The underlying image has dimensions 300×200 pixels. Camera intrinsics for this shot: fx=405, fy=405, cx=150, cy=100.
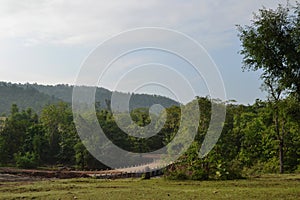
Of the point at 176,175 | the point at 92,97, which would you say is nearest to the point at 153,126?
the point at 92,97

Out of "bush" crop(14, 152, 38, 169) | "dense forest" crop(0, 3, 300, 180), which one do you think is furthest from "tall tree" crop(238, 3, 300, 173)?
"bush" crop(14, 152, 38, 169)

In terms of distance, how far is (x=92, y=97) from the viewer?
2514cm

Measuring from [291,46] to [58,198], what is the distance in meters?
9.70

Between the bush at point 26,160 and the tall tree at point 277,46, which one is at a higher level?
the tall tree at point 277,46

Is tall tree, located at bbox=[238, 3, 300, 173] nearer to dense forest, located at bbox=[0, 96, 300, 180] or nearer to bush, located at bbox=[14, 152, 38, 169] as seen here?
dense forest, located at bbox=[0, 96, 300, 180]

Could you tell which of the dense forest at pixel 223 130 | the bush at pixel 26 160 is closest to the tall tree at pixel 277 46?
the dense forest at pixel 223 130

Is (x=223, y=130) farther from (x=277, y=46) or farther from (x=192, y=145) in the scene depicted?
(x=277, y=46)

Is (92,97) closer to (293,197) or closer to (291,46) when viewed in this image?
(291,46)

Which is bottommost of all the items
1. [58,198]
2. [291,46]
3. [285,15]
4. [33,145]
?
[58,198]

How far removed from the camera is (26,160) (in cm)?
3800

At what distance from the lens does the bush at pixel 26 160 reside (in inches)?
1479

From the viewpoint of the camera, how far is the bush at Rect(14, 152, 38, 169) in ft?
123

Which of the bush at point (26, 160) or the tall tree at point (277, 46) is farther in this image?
the bush at point (26, 160)

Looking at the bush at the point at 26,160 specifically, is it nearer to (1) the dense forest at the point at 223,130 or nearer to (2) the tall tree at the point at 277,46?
(1) the dense forest at the point at 223,130
